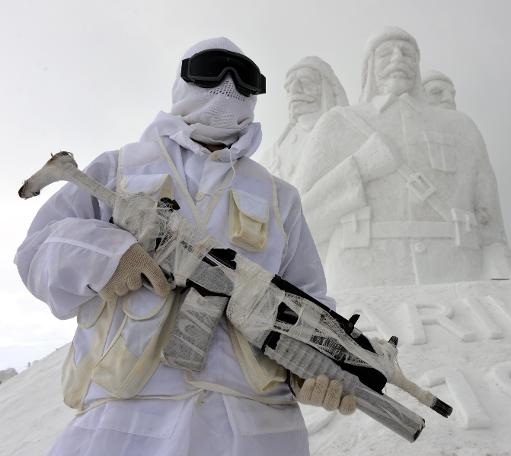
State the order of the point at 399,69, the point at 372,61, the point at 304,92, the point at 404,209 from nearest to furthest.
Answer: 1. the point at 404,209
2. the point at 399,69
3. the point at 372,61
4. the point at 304,92

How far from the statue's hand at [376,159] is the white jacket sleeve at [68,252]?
129 inches

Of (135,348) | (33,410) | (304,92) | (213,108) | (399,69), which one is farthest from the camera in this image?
(304,92)

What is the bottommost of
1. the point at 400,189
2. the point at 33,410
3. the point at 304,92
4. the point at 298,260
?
the point at 33,410

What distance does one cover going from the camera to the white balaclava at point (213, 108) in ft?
5.14

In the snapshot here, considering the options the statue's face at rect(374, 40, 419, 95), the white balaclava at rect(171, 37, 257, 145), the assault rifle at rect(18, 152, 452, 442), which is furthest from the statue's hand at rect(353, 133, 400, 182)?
the assault rifle at rect(18, 152, 452, 442)

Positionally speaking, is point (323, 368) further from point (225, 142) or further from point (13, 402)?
point (13, 402)

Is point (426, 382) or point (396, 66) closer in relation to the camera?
point (426, 382)

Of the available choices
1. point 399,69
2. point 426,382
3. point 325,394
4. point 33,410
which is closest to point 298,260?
point 325,394

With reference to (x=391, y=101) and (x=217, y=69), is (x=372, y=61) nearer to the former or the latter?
(x=391, y=101)

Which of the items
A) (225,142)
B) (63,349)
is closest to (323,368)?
(225,142)

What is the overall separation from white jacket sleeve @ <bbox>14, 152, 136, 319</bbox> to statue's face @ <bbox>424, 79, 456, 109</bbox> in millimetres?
5439

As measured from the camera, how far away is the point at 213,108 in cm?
157

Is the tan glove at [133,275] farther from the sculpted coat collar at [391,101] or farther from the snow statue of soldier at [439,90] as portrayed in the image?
the snow statue of soldier at [439,90]

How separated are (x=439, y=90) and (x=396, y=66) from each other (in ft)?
5.45
